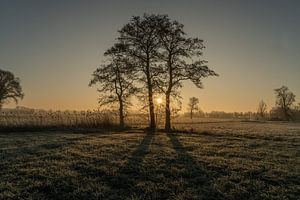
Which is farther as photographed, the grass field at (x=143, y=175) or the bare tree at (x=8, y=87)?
the bare tree at (x=8, y=87)

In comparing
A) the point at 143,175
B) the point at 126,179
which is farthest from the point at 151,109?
the point at 126,179

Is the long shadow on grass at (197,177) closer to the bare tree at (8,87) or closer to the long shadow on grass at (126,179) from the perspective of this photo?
the long shadow on grass at (126,179)

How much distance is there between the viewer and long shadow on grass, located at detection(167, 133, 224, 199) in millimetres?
6900

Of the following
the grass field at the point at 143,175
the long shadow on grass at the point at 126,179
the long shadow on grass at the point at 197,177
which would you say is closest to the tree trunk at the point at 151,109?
the grass field at the point at 143,175

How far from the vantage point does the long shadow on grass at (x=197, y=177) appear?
6.90 m

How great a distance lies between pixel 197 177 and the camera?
27.5 feet

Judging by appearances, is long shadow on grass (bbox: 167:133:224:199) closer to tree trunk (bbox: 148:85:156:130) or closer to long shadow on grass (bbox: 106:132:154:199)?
long shadow on grass (bbox: 106:132:154:199)

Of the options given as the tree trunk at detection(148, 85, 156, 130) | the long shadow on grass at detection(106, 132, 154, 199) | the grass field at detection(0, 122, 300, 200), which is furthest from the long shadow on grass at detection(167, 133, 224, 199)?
the tree trunk at detection(148, 85, 156, 130)

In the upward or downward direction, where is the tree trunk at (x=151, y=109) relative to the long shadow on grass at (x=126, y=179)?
upward

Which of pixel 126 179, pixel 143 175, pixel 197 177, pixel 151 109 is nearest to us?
pixel 126 179

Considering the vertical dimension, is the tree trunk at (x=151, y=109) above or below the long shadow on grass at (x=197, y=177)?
above

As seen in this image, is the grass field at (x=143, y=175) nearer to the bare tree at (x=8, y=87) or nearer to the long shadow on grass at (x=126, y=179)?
the long shadow on grass at (x=126, y=179)

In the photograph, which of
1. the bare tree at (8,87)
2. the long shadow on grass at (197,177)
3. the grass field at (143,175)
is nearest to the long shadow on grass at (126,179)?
the grass field at (143,175)

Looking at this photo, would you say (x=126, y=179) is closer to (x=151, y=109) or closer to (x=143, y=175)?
(x=143, y=175)
